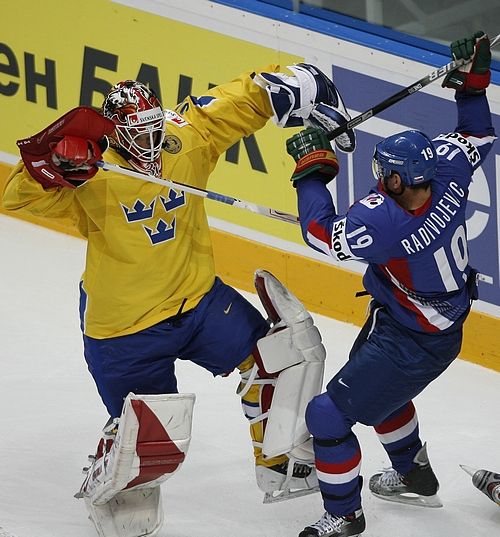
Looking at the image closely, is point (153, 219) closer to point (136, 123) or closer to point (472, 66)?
point (136, 123)

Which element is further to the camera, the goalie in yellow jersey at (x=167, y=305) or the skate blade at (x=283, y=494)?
the skate blade at (x=283, y=494)

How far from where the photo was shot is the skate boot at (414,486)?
15.3ft

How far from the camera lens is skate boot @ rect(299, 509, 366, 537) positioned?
4.37 m

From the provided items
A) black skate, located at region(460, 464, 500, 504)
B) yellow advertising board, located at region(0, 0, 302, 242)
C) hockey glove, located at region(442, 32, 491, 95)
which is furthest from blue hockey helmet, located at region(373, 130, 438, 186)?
yellow advertising board, located at region(0, 0, 302, 242)

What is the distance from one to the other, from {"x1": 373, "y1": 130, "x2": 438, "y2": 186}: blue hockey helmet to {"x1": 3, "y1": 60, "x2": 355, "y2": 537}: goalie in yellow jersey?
1.36ft

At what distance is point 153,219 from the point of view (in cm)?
429

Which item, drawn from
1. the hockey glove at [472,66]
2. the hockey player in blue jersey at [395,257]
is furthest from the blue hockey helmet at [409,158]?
the hockey glove at [472,66]

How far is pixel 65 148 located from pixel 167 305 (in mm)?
643

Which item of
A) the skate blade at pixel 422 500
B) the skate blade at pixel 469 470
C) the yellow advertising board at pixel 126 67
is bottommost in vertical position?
the skate blade at pixel 422 500

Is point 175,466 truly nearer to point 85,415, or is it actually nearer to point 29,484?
point 29,484

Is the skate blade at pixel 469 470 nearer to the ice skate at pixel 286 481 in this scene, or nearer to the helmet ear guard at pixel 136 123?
the ice skate at pixel 286 481

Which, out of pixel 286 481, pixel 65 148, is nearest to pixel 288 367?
pixel 286 481

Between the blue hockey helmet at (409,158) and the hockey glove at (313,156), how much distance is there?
0.17 metres

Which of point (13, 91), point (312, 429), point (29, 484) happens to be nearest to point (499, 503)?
point (312, 429)
